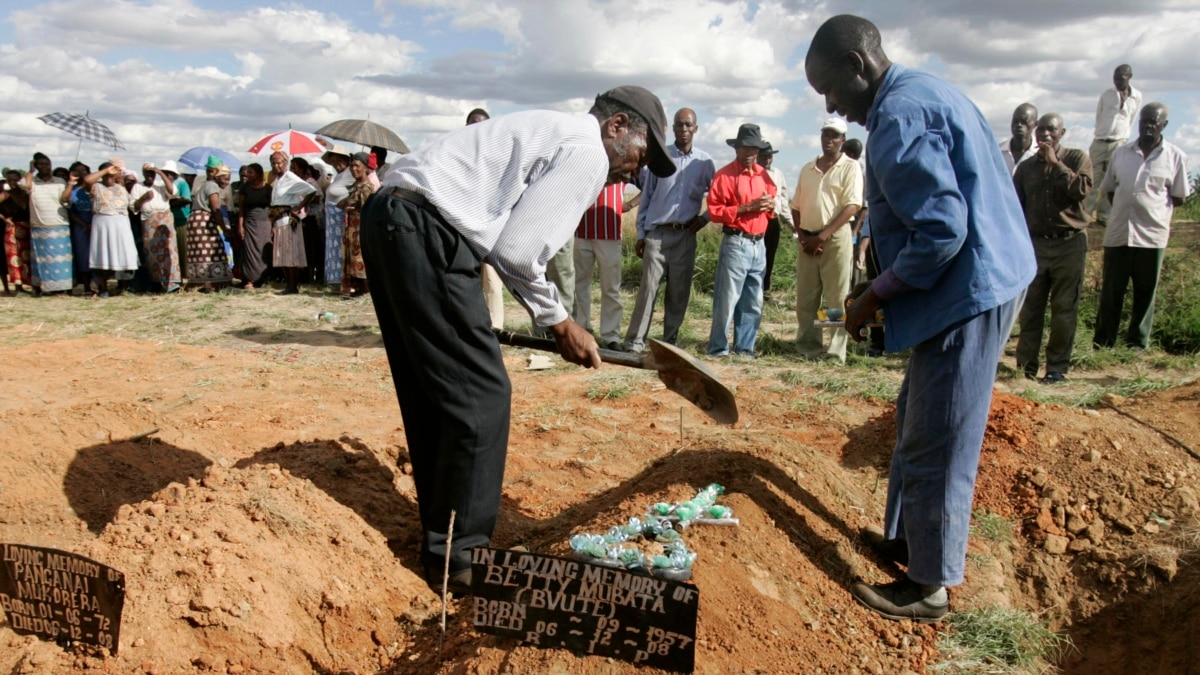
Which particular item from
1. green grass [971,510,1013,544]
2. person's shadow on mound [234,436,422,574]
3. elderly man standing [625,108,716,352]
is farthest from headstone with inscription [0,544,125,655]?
elderly man standing [625,108,716,352]

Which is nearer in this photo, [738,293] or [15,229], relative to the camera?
[738,293]

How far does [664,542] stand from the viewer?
9.73ft

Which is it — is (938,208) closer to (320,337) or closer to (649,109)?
(649,109)

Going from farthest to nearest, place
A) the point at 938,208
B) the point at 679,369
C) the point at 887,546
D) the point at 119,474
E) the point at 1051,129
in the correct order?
the point at 1051,129
the point at 119,474
the point at 679,369
the point at 887,546
the point at 938,208

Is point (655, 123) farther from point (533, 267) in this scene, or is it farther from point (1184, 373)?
point (1184, 373)

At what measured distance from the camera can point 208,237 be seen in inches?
467

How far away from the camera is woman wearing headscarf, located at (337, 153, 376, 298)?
9.91 m

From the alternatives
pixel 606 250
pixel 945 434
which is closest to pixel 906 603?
pixel 945 434

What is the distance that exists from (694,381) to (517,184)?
3.93 ft

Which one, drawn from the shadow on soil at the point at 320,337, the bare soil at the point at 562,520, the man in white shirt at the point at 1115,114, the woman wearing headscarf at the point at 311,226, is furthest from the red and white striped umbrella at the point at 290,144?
the man in white shirt at the point at 1115,114

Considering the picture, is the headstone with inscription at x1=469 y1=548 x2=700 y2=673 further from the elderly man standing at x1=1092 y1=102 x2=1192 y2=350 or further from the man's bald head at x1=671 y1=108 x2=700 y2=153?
the elderly man standing at x1=1092 y1=102 x2=1192 y2=350

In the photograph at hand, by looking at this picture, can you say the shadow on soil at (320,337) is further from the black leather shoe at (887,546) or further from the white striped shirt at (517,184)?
the black leather shoe at (887,546)

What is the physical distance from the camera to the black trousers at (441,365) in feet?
9.48

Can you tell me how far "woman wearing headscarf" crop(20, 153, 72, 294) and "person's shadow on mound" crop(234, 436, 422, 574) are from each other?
30.0 feet
